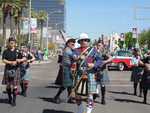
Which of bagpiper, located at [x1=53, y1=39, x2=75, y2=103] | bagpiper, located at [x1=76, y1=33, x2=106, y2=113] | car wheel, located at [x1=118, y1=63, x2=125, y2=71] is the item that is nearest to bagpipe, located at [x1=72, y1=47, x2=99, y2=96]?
bagpiper, located at [x1=76, y1=33, x2=106, y2=113]

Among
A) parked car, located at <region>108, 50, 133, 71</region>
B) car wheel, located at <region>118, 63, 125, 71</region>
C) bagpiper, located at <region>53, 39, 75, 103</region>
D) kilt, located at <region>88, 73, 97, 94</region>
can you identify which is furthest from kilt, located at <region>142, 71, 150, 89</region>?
car wheel, located at <region>118, 63, 125, 71</region>

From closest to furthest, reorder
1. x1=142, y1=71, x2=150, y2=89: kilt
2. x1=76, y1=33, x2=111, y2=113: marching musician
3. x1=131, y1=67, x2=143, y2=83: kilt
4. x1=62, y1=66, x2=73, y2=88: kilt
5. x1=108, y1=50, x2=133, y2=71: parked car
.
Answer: x1=76, y1=33, x2=111, y2=113: marching musician
x1=62, y1=66, x2=73, y2=88: kilt
x1=142, y1=71, x2=150, y2=89: kilt
x1=131, y1=67, x2=143, y2=83: kilt
x1=108, y1=50, x2=133, y2=71: parked car

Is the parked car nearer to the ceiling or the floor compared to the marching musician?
nearer to the floor

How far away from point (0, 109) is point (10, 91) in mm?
1077

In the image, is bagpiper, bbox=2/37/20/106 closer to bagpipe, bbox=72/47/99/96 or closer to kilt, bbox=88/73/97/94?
bagpipe, bbox=72/47/99/96

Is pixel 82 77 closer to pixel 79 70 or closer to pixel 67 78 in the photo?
pixel 79 70

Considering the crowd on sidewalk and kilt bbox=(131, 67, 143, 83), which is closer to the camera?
the crowd on sidewalk

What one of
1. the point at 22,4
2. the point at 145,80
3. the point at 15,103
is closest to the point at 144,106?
the point at 145,80

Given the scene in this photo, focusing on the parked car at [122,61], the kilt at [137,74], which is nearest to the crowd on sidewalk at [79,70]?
the kilt at [137,74]

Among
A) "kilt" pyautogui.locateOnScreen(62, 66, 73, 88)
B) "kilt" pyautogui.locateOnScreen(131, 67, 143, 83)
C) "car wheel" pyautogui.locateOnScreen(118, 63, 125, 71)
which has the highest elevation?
"kilt" pyautogui.locateOnScreen(62, 66, 73, 88)

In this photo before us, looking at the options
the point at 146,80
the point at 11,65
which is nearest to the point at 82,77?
the point at 11,65

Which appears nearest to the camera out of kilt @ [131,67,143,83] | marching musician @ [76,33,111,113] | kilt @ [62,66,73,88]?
marching musician @ [76,33,111,113]

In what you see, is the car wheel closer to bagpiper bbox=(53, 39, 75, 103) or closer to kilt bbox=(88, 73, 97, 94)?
bagpiper bbox=(53, 39, 75, 103)

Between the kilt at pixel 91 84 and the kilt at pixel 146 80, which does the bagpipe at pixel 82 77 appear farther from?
the kilt at pixel 146 80
